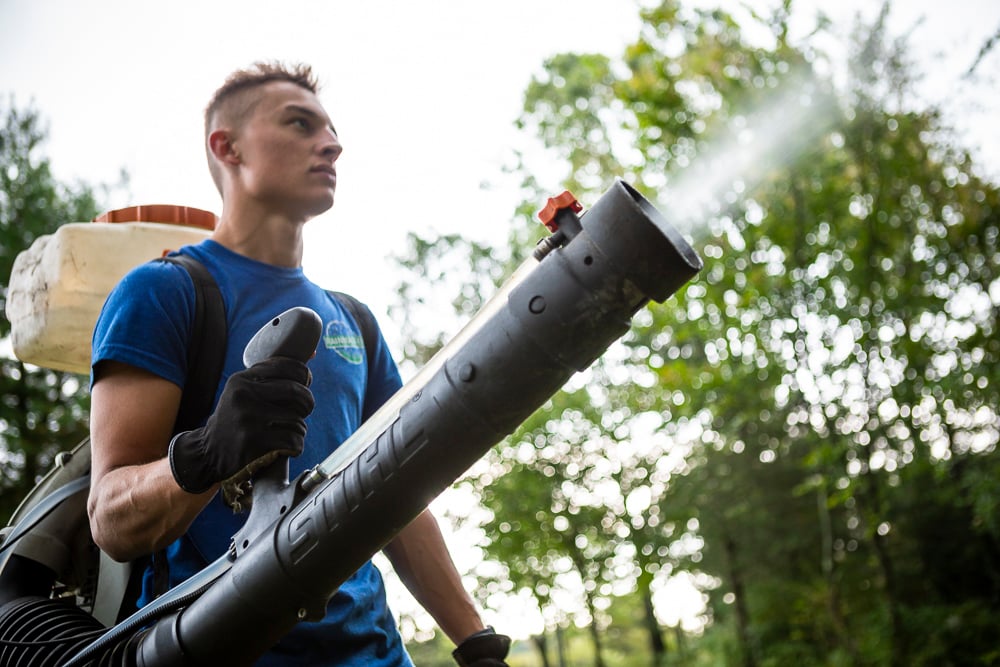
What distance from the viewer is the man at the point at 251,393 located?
5.19 feet

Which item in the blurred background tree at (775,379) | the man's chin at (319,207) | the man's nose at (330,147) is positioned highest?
the blurred background tree at (775,379)

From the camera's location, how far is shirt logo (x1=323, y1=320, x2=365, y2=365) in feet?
7.44

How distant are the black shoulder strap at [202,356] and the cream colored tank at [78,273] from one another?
71cm

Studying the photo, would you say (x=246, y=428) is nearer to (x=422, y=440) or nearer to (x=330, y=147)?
(x=422, y=440)

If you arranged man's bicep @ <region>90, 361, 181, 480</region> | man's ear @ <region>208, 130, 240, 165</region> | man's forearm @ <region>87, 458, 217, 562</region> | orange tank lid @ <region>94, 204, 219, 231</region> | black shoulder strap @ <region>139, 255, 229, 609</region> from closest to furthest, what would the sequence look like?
man's forearm @ <region>87, 458, 217, 562</region>
man's bicep @ <region>90, 361, 181, 480</region>
black shoulder strap @ <region>139, 255, 229, 609</region>
man's ear @ <region>208, 130, 240, 165</region>
orange tank lid @ <region>94, 204, 219, 231</region>

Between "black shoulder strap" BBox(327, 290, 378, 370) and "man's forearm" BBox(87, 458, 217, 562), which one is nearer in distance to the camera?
"man's forearm" BBox(87, 458, 217, 562)

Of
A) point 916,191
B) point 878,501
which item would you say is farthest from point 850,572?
point 878,501

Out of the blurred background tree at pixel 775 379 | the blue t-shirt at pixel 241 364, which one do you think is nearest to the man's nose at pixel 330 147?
the blue t-shirt at pixel 241 364

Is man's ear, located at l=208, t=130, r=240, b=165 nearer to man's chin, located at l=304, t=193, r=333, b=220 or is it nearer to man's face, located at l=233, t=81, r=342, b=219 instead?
man's face, located at l=233, t=81, r=342, b=219

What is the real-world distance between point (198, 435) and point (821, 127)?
32.5ft

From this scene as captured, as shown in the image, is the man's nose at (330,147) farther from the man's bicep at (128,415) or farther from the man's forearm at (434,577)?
the man's forearm at (434,577)

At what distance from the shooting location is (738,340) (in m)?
9.65

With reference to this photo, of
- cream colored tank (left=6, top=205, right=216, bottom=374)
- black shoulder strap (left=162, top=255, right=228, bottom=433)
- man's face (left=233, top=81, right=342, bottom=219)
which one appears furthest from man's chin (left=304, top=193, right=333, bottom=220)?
cream colored tank (left=6, top=205, right=216, bottom=374)

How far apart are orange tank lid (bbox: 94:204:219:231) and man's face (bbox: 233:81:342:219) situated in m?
0.50
